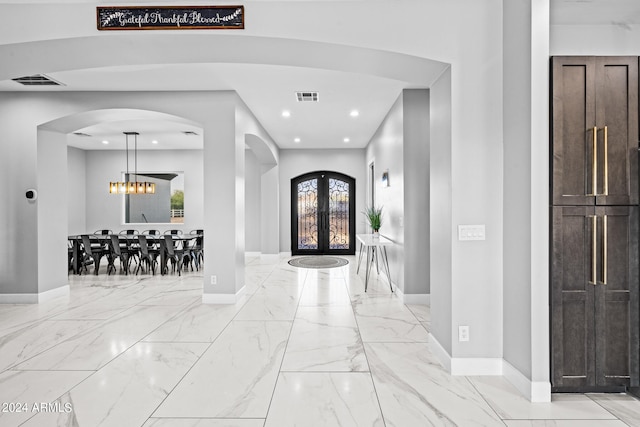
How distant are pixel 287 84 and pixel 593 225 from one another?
3900mm

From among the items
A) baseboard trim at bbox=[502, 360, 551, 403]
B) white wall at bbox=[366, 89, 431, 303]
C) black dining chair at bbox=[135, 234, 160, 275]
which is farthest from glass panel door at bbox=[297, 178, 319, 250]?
baseboard trim at bbox=[502, 360, 551, 403]

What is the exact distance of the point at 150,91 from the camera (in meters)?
5.09

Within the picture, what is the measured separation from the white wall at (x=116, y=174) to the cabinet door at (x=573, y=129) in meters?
9.23

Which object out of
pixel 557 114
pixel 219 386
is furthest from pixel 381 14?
pixel 219 386

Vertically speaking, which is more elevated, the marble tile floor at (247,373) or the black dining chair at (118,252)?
the black dining chair at (118,252)

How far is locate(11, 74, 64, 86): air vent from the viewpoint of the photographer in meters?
4.56

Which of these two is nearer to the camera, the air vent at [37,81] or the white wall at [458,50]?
the white wall at [458,50]

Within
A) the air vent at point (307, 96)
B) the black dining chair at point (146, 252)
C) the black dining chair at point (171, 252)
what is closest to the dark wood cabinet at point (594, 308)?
the air vent at point (307, 96)

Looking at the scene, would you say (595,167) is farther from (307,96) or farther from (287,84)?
(307,96)

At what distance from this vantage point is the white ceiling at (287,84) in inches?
108

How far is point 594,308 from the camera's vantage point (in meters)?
2.47

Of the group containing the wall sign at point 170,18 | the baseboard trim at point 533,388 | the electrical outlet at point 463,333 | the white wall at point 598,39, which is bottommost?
the baseboard trim at point 533,388

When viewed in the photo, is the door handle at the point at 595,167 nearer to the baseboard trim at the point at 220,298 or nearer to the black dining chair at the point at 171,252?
the baseboard trim at the point at 220,298

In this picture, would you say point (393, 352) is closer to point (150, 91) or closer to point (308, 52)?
point (308, 52)
